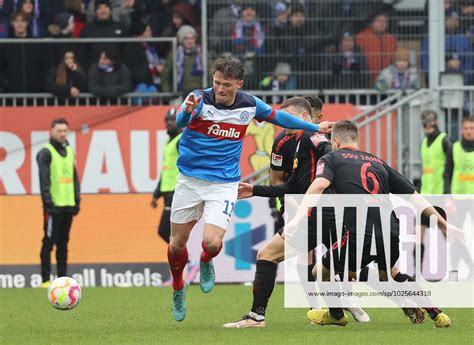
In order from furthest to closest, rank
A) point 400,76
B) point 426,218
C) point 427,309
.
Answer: point 400,76 < point 426,218 < point 427,309

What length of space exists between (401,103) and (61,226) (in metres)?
5.50

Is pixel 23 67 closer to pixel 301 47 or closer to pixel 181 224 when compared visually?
pixel 301 47

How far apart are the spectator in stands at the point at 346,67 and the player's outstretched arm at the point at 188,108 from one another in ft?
32.2

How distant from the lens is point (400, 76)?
1967 cm

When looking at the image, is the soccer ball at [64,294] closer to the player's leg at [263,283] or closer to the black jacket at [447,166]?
the player's leg at [263,283]

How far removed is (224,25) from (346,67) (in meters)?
2.10

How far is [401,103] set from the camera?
18672 mm

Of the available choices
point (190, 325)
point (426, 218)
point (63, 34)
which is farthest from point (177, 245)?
point (63, 34)

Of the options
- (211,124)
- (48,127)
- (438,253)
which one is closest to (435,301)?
(438,253)

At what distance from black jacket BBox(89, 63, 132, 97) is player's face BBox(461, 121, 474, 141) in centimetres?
561

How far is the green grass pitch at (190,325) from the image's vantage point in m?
9.70

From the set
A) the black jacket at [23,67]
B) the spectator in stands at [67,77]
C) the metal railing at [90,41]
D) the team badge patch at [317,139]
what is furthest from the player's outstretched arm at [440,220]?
the black jacket at [23,67]

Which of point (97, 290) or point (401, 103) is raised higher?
point (401, 103)

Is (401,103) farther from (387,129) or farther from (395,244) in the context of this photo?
(395,244)
